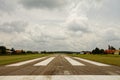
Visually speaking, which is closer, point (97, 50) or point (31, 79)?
point (31, 79)

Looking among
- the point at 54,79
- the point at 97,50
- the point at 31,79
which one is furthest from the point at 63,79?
the point at 97,50

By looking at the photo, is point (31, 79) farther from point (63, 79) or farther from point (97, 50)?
point (97, 50)

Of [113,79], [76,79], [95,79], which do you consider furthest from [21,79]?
[113,79]

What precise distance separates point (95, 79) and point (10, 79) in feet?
14.7

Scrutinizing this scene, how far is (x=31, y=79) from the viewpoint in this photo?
10.4 meters

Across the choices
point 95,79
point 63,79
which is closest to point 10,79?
point 63,79

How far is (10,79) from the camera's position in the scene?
1043 cm

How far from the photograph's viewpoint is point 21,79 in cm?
1041

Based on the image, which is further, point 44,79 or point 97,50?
point 97,50

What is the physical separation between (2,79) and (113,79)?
5.88 m

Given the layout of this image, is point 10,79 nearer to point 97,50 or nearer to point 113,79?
point 113,79

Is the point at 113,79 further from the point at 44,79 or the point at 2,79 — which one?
the point at 2,79

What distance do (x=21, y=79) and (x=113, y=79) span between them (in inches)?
191

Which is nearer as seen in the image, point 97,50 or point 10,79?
point 10,79
